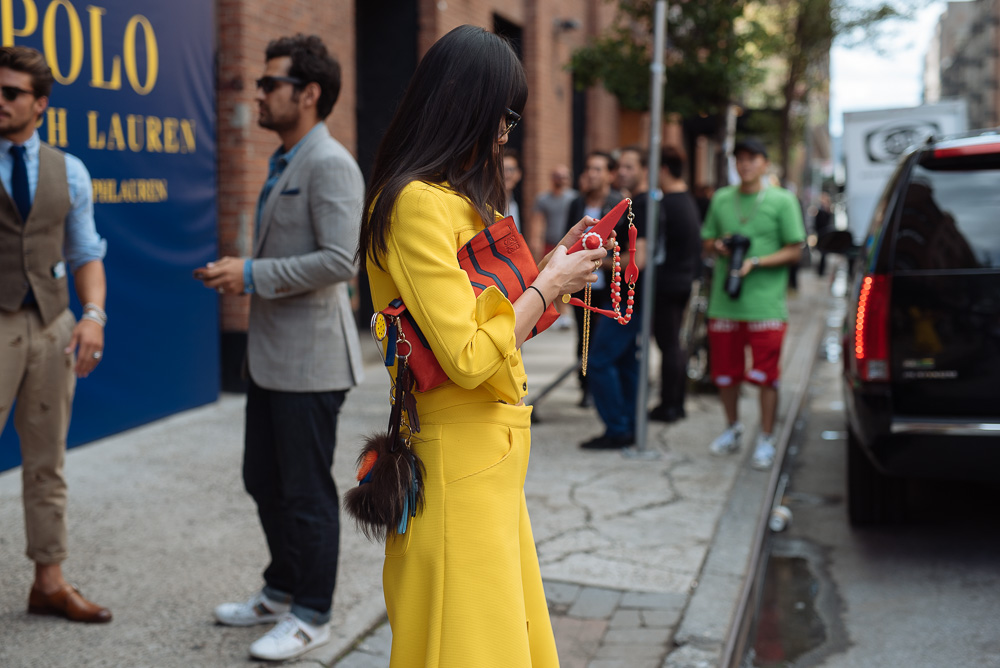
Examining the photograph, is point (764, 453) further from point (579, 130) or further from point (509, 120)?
point (579, 130)

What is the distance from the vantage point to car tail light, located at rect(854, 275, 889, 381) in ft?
15.1

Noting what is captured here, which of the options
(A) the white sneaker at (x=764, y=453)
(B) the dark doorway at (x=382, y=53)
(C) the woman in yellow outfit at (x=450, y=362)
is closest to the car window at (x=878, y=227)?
(A) the white sneaker at (x=764, y=453)

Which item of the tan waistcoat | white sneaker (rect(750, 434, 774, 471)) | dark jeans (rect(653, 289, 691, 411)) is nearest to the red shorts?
white sneaker (rect(750, 434, 774, 471))

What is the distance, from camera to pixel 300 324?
137 inches

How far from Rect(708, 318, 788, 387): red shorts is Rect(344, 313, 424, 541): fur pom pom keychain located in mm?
4588

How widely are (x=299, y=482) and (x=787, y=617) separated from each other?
222cm

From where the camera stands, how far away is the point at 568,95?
52.9 feet

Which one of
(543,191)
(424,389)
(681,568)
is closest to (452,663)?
(424,389)

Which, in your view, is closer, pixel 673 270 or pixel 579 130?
pixel 673 270

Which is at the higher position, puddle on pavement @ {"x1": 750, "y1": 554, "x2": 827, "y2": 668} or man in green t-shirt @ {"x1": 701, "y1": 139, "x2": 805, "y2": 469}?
man in green t-shirt @ {"x1": 701, "y1": 139, "x2": 805, "y2": 469}

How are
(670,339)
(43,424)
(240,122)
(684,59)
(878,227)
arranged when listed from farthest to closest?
(684,59)
(240,122)
(670,339)
(878,227)
(43,424)

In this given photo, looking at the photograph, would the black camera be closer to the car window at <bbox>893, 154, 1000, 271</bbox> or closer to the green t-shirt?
the green t-shirt

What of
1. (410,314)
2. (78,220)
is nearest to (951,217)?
(410,314)

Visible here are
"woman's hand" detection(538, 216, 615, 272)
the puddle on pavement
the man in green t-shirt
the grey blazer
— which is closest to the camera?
"woman's hand" detection(538, 216, 615, 272)
